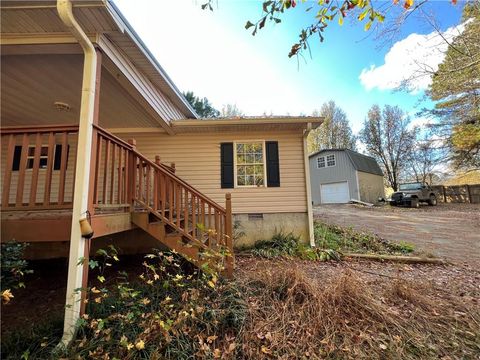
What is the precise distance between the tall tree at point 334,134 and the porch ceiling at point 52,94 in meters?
24.7

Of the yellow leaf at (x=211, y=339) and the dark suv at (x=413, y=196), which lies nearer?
the yellow leaf at (x=211, y=339)

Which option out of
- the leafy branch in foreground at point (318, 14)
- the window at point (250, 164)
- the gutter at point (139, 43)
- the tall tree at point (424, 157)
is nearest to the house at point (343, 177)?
the tall tree at point (424, 157)

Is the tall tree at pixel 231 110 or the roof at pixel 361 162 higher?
the tall tree at pixel 231 110

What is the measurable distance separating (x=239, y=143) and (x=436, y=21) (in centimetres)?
490

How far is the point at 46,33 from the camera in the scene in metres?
2.86

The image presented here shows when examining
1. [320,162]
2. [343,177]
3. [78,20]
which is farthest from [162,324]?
[320,162]

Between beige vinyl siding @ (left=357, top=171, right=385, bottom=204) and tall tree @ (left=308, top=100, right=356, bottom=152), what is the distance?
660 cm

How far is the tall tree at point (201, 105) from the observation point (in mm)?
17953

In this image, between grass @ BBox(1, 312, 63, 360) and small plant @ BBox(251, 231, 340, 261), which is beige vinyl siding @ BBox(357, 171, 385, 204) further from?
grass @ BBox(1, 312, 63, 360)

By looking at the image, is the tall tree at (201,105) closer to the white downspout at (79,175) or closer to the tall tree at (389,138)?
the white downspout at (79,175)

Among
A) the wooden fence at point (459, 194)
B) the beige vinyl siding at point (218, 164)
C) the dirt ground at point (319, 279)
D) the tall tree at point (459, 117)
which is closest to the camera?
the dirt ground at point (319, 279)

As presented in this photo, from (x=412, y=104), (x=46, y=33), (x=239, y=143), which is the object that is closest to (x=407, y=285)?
(x=239, y=143)

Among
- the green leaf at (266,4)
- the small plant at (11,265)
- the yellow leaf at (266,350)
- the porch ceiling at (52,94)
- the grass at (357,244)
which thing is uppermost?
the porch ceiling at (52,94)

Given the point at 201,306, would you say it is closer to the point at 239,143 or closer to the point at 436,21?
the point at 239,143
